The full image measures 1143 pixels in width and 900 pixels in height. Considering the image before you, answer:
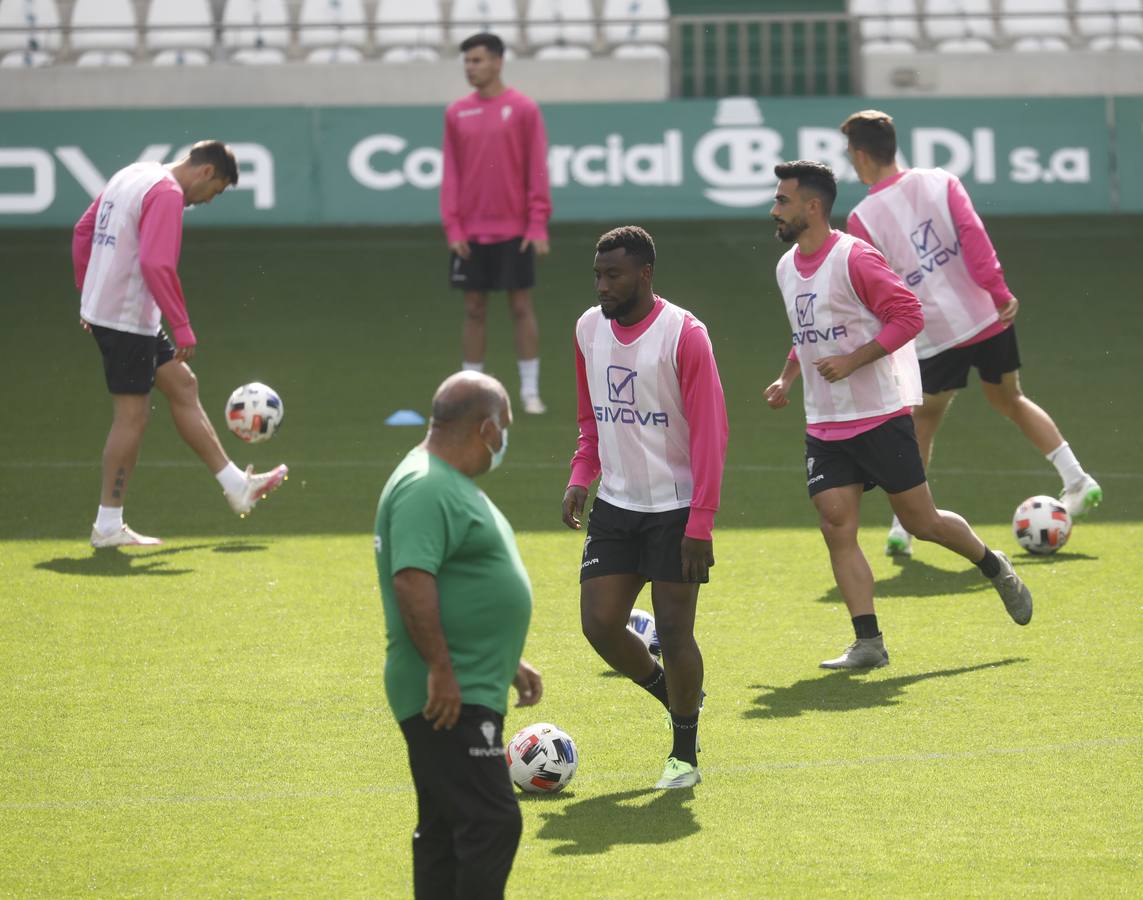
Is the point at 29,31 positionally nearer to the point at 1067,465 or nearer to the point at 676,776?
the point at 1067,465

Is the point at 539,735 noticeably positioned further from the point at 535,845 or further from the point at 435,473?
the point at 435,473

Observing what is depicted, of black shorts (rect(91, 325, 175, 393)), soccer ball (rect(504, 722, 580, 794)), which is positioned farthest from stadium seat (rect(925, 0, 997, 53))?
soccer ball (rect(504, 722, 580, 794))

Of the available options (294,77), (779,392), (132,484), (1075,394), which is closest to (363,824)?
(779,392)

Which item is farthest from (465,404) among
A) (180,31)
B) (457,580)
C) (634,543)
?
(180,31)

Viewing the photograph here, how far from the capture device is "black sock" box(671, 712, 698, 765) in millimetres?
5992

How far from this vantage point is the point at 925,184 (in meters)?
8.95

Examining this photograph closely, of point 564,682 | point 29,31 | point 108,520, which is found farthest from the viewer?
point 29,31

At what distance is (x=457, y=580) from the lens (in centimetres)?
438

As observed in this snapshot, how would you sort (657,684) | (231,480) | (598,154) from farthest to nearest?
1. (598,154)
2. (231,480)
3. (657,684)

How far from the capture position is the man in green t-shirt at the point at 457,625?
14.0 ft

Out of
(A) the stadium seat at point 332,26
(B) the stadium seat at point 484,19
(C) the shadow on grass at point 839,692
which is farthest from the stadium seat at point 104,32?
(C) the shadow on grass at point 839,692

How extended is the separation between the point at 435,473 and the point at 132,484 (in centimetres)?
761

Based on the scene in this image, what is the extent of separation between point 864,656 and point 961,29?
664 inches

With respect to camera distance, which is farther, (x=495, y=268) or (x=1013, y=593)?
(x=495, y=268)
